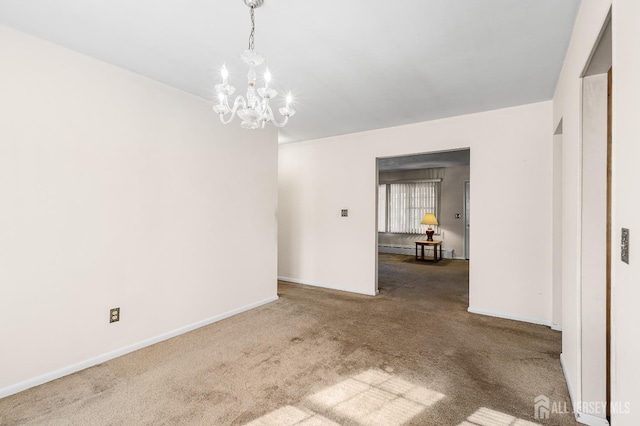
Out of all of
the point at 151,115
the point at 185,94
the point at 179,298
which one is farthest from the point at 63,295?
the point at 185,94

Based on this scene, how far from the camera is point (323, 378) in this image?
2.29 metres

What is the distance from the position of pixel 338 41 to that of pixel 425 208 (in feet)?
23.7

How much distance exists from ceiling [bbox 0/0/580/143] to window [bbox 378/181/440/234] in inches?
215

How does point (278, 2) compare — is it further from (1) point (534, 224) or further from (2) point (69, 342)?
(1) point (534, 224)

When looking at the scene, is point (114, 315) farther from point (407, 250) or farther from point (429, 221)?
point (407, 250)

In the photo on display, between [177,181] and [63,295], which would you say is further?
[177,181]

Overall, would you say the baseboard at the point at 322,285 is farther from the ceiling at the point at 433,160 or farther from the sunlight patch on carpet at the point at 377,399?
the ceiling at the point at 433,160

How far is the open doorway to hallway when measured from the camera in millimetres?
8125

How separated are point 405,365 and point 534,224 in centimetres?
229

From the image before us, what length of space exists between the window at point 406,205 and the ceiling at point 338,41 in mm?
5471

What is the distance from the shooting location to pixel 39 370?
222 centimetres

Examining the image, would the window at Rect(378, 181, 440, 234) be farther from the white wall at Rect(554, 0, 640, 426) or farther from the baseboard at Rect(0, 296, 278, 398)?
the white wall at Rect(554, 0, 640, 426)
